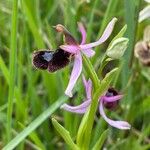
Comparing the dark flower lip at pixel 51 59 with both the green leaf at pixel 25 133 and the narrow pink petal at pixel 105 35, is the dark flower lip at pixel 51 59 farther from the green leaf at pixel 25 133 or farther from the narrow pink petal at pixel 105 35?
the green leaf at pixel 25 133

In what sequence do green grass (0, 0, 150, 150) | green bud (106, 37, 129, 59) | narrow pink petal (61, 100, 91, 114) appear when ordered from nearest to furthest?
1. green bud (106, 37, 129, 59)
2. narrow pink petal (61, 100, 91, 114)
3. green grass (0, 0, 150, 150)

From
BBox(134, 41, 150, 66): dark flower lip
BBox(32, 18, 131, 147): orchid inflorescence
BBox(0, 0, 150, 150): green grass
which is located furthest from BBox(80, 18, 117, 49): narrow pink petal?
BBox(134, 41, 150, 66): dark flower lip

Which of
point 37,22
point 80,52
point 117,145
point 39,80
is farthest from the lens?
point 39,80

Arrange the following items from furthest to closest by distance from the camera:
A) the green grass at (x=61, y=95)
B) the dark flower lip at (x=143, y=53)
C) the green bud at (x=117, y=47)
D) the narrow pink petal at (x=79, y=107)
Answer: the dark flower lip at (x=143, y=53)
the green grass at (x=61, y=95)
the narrow pink petal at (x=79, y=107)
the green bud at (x=117, y=47)

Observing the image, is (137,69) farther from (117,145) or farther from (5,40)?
(5,40)

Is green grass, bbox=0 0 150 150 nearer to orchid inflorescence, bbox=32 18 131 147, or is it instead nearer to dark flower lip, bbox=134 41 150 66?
dark flower lip, bbox=134 41 150 66

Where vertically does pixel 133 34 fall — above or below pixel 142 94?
above

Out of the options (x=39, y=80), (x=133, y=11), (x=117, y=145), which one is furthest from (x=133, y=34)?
(x=39, y=80)

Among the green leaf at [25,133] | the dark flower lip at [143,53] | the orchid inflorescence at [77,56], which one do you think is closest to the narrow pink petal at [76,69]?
the orchid inflorescence at [77,56]
